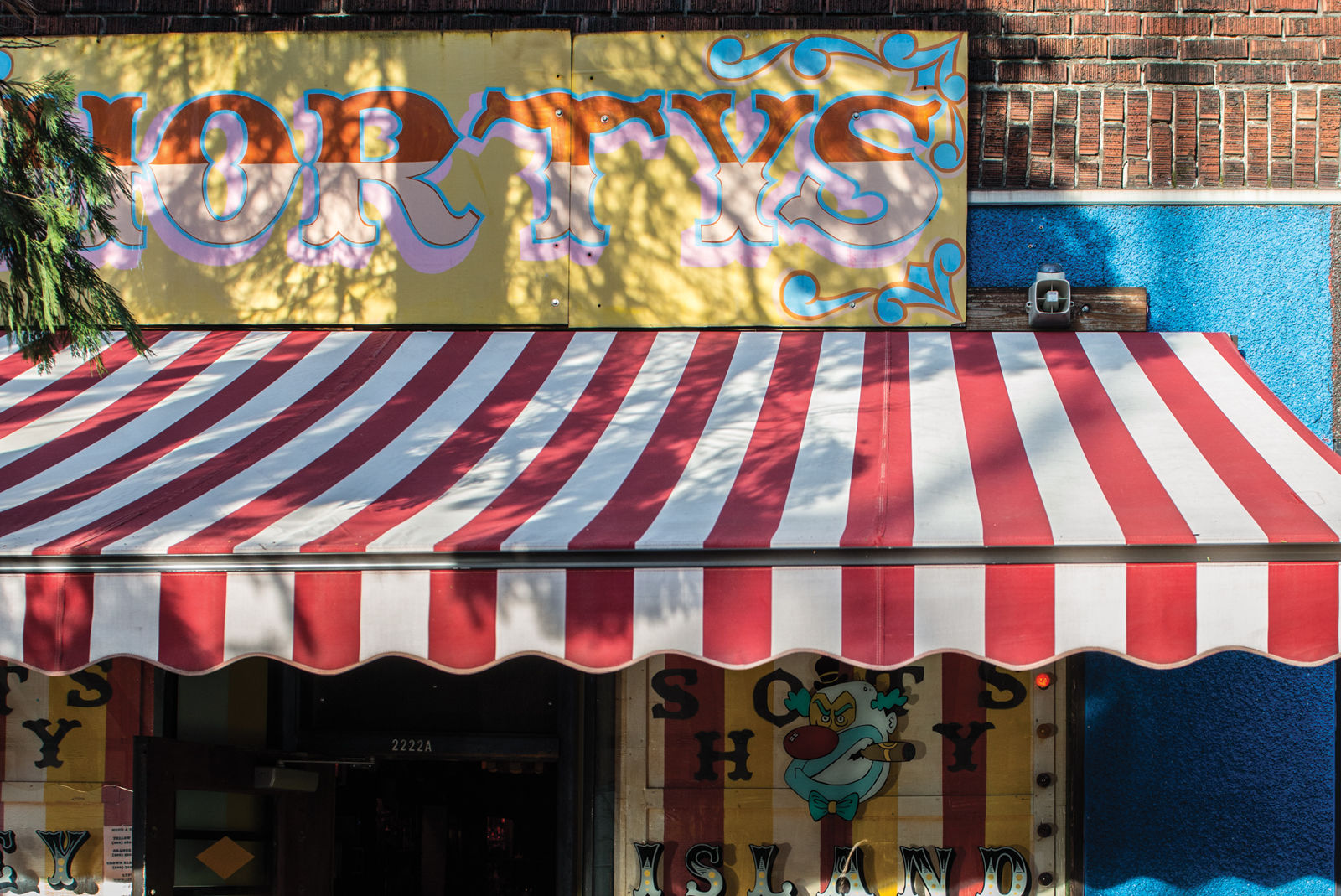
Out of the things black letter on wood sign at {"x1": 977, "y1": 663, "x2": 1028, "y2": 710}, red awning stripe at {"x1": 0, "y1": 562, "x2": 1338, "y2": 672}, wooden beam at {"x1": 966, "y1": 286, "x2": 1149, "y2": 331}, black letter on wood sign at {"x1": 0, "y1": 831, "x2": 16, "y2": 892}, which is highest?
wooden beam at {"x1": 966, "y1": 286, "x2": 1149, "y2": 331}

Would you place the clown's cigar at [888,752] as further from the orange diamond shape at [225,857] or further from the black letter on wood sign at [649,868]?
the orange diamond shape at [225,857]

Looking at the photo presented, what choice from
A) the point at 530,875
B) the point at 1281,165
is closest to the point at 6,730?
the point at 530,875

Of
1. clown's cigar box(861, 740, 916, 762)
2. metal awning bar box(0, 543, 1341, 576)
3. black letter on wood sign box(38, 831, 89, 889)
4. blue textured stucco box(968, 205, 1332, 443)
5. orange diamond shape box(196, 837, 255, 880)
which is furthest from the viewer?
blue textured stucco box(968, 205, 1332, 443)

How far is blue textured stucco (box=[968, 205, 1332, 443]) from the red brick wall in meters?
0.17

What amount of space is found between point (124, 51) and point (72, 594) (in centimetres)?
351

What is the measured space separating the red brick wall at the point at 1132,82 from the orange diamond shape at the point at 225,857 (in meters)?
4.50

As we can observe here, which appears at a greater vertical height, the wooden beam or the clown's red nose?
the wooden beam

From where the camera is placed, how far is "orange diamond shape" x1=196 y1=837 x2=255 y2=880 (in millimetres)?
4973

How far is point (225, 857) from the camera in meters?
5.08

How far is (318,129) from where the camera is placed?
18.7ft

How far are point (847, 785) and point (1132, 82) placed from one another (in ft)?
12.4

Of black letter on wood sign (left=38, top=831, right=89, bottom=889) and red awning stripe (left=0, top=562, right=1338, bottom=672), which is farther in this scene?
black letter on wood sign (left=38, top=831, right=89, bottom=889)

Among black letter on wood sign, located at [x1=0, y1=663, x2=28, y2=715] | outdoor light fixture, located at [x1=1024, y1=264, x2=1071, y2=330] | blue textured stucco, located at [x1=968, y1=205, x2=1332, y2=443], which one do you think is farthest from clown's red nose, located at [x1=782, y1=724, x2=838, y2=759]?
black letter on wood sign, located at [x1=0, y1=663, x2=28, y2=715]

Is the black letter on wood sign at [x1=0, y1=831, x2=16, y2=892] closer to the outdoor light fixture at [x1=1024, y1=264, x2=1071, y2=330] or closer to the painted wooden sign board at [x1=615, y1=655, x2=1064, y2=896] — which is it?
the painted wooden sign board at [x1=615, y1=655, x2=1064, y2=896]
